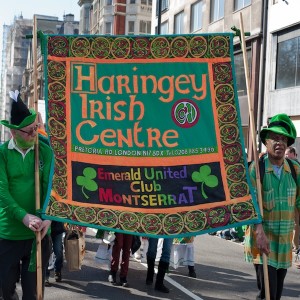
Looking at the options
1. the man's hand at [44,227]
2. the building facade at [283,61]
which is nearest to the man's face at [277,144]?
the man's hand at [44,227]

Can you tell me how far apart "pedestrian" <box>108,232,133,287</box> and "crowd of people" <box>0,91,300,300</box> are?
2660 millimetres

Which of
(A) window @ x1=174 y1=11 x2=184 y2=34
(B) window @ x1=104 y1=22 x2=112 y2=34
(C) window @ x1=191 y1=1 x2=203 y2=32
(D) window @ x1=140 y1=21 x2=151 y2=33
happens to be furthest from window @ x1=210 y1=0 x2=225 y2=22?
(B) window @ x1=104 y1=22 x2=112 y2=34

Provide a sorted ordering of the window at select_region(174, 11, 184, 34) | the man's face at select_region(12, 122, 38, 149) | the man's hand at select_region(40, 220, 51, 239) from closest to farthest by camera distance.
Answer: the man's hand at select_region(40, 220, 51, 239), the man's face at select_region(12, 122, 38, 149), the window at select_region(174, 11, 184, 34)

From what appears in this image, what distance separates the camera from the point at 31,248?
486cm

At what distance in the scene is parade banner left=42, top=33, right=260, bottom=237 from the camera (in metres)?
4.98

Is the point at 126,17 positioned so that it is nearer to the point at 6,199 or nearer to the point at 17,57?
the point at 6,199

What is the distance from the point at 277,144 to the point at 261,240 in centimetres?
86

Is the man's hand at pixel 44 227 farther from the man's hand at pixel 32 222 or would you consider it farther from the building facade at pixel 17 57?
the building facade at pixel 17 57

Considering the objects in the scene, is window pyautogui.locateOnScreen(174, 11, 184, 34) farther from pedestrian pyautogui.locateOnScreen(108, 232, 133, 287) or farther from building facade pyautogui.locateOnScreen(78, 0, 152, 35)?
pedestrian pyautogui.locateOnScreen(108, 232, 133, 287)

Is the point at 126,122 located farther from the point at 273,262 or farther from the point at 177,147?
the point at 273,262

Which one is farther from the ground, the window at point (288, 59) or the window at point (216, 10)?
the window at point (216, 10)

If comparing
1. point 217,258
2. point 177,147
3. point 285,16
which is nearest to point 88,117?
point 177,147

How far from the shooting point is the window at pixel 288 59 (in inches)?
833

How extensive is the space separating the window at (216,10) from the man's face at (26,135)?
896 inches
